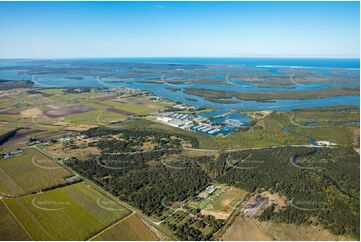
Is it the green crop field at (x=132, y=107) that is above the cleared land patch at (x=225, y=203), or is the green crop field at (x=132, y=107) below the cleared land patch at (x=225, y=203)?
above

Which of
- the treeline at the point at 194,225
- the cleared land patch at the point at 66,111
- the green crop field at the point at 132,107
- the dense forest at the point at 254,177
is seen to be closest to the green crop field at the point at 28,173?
the dense forest at the point at 254,177

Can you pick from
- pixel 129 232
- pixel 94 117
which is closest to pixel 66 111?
pixel 94 117

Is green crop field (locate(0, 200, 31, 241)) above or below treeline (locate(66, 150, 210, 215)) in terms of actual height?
below

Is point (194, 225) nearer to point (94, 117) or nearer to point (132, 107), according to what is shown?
point (94, 117)

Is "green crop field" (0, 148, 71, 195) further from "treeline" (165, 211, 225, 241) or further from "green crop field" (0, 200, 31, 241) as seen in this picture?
"treeline" (165, 211, 225, 241)

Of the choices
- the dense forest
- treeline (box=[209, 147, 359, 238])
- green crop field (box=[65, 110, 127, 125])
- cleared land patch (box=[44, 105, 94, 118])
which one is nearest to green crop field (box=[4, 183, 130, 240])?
the dense forest

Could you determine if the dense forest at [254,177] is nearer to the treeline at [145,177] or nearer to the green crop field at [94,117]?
the treeline at [145,177]
